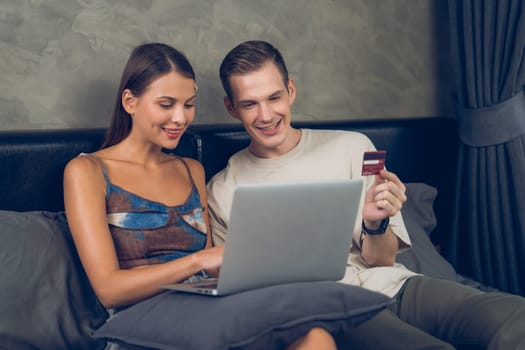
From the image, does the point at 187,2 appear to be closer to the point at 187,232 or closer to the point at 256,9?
the point at 256,9

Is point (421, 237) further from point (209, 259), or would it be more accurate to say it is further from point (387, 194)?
point (209, 259)

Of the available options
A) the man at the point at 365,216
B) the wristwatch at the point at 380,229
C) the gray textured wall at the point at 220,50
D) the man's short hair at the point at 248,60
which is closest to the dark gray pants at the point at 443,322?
the man at the point at 365,216

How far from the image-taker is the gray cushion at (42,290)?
1358 mm

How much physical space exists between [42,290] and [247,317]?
0.55 m

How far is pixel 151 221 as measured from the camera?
5.08 feet

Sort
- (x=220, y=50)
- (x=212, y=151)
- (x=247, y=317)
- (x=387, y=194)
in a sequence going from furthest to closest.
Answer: (x=220, y=50) < (x=212, y=151) < (x=387, y=194) < (x=247, y=317)

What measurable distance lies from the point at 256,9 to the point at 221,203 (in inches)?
31.6

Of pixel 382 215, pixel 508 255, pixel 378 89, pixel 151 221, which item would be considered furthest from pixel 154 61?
pixel 508 255

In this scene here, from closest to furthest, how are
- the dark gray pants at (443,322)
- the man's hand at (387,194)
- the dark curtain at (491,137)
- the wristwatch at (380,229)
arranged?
the dark gray pants at (443,322) < the man's hand at (387,194) < the wristwatch at (380,229) < the dark curtain at (491,137)

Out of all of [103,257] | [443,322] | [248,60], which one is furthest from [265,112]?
[443,322]

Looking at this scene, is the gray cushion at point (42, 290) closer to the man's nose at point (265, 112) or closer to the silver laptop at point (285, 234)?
the silver laptop at point (285, 234)

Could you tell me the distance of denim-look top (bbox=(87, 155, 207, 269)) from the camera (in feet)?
4.96

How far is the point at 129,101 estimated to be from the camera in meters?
1.62

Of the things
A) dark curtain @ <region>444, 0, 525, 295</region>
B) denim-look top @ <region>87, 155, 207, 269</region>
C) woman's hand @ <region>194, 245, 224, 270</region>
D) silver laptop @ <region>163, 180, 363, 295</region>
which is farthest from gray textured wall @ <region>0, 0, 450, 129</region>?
silver laptop @ <region>163, 180, 363, 295</region>
